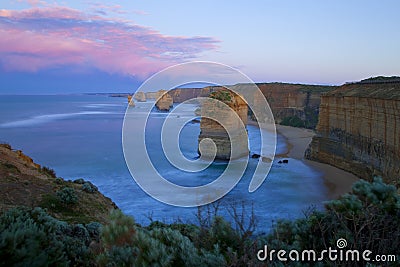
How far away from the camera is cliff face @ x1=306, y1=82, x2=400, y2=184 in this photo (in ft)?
56.2

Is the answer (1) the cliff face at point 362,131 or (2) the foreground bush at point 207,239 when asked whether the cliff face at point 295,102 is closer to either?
(1) the cliff face at point 362,131

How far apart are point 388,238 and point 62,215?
7344 millimetres

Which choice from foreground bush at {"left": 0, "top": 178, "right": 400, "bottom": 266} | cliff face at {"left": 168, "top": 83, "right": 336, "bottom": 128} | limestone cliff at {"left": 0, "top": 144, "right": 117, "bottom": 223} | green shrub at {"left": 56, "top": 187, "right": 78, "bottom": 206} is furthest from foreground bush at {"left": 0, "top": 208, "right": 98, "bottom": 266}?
cliff face at {"left": 168, "top": 83, "right": 336, "bottom": 128}

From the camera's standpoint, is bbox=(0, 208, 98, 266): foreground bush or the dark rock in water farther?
the dark rock in water

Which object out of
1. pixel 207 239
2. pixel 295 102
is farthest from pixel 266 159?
pixel 295 102

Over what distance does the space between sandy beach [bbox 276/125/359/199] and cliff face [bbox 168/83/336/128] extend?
8425 millimetres

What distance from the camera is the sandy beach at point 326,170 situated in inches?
762

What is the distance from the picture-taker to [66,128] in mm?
53188

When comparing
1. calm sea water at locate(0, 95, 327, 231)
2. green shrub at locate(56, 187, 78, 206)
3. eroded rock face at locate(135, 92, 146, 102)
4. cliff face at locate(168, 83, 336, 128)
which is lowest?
calm sea water at locate(0, 95, 327, 231)

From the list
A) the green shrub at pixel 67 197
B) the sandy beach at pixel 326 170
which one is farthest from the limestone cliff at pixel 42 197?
the sandy beach at pixel 326 170

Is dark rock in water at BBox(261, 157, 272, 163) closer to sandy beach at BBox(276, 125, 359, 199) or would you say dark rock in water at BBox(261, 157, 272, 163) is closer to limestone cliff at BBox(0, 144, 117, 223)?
sandy beach at BBox(276, 125, 359, 199)

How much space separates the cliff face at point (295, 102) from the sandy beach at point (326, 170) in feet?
27.6

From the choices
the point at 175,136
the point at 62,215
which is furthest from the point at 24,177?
the point at 175,136

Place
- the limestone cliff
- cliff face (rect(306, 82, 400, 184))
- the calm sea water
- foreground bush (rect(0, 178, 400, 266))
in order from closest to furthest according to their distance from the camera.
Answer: foreground bush (rect(0, 178, 400, 266)) < the limestone cliff < the calm sea water < cliff face (rect(306, 82, 400, 184))
